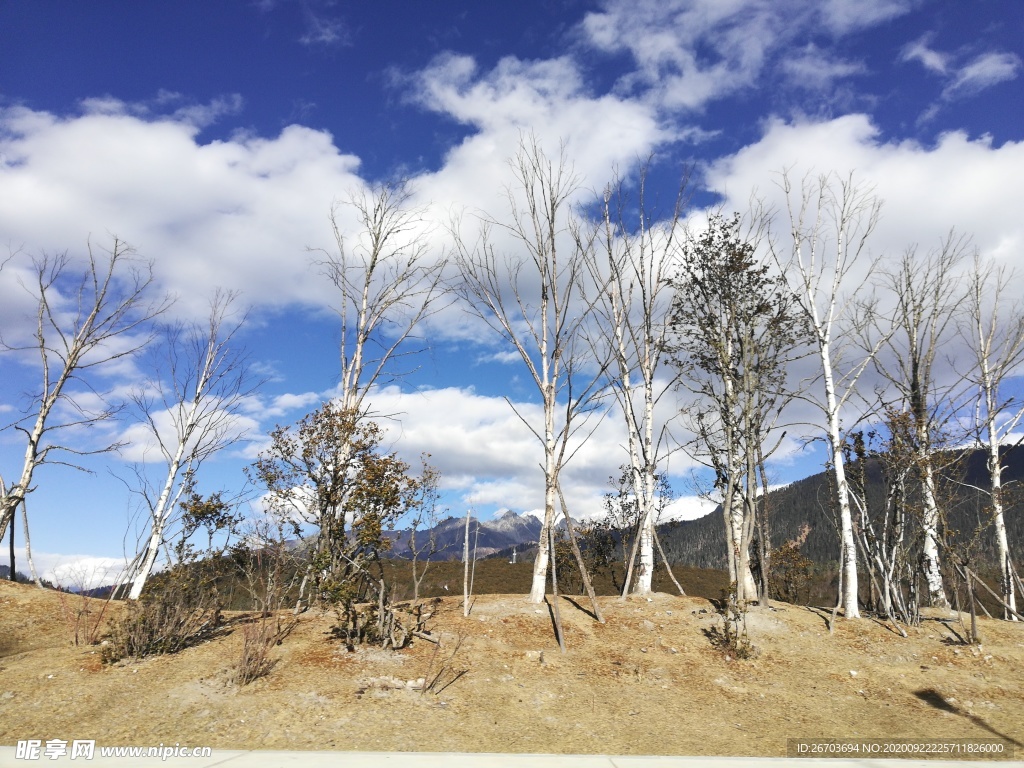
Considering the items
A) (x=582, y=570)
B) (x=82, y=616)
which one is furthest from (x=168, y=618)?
(x=582, y=570)

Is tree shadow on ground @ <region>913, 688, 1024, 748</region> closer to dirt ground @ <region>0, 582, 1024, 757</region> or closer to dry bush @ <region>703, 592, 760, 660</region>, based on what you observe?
dirt ground @ <region>0, 582, 1024, 757</region>

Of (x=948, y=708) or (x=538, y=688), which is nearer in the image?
(x=948, y=708)

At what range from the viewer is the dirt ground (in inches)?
290

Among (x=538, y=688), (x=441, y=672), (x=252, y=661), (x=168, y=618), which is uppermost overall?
(x=168, y=618)

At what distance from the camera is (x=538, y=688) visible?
9305 mm

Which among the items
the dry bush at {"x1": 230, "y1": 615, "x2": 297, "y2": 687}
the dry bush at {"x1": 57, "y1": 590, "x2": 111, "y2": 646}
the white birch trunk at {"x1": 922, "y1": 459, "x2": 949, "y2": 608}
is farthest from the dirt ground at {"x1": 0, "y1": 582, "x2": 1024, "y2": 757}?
the white birch trunk at {"x1": 922, "y1": 459, "x2": 949, "y2": 608}

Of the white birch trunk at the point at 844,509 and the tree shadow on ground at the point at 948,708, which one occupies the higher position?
the white birch trunk at the point at 844,509

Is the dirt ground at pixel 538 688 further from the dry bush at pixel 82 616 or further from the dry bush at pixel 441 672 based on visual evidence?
the dry bush at pixel 82 616

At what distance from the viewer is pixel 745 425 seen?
47.6ft

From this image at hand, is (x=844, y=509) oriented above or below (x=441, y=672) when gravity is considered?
above

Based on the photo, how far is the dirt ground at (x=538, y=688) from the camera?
736 cm

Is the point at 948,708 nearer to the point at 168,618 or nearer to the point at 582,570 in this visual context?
the point at 582,570

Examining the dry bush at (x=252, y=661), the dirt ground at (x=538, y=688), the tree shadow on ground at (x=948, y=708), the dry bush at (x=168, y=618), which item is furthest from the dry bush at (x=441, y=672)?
the tree shadow on ground at (x=948, y=708)

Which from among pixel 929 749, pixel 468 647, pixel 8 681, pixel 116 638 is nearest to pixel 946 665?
pixel 929 749
